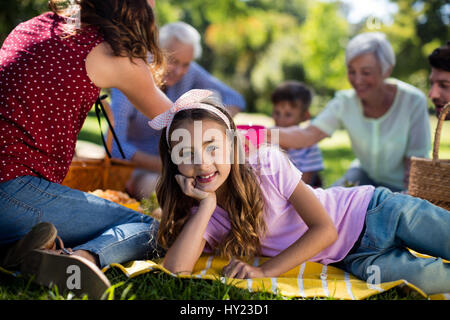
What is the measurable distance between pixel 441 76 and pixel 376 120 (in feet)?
2.94

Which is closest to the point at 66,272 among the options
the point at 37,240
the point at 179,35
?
the point at 37,240

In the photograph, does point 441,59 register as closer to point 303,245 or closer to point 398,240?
point 398,240

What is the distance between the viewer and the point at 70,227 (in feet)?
7.11

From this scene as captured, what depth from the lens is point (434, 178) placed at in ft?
8.85

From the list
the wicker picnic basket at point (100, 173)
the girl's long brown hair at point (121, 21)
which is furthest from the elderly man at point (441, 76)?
the wicker picnic basket at point (100, 173)

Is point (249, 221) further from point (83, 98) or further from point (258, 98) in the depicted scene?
point (258, 98)

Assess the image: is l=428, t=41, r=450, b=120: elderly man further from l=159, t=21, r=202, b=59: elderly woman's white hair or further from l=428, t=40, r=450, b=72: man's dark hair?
l=159, t=21, r=202, b=59: elderly woman's white hair

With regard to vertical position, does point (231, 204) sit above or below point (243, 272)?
above

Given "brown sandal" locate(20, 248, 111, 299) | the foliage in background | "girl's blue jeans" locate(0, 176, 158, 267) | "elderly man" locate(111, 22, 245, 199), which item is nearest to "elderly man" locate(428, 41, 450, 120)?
"elderly man" locate(111, 22, 245, 199)

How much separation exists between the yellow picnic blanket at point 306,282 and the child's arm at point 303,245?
52 millimetres

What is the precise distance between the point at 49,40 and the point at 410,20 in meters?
12.0

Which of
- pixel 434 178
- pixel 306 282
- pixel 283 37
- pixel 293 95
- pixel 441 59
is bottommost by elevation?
pixel 306 282

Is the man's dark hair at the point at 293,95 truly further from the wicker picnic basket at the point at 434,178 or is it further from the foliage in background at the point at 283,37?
the foliage in background at the point at 283,37
